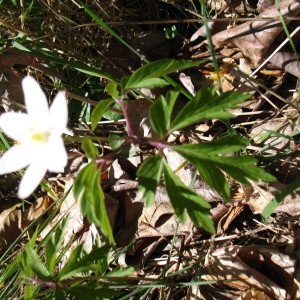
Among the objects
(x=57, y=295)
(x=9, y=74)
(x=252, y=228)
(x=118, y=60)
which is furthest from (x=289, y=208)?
(x=9, y=74)

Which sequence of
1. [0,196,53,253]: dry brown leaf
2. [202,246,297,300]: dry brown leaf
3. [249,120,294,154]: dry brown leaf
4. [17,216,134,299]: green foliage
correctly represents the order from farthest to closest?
[0,196,53,253]: dry brown leaf, [249,120,294,154]: dry brown leaf, [202,246,297,300]: dry brown leaf, [17,216,134,299]: green foliage

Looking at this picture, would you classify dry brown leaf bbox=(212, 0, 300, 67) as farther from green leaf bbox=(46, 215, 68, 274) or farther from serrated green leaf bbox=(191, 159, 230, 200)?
green leaf bbox=(46, 215, 68, 274)

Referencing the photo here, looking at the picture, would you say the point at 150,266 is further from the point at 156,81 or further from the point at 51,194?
the point at 156,81

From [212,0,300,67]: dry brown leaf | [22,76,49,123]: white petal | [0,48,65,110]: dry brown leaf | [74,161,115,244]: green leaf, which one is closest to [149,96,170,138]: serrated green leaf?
[74,161,115,244]: green leaf

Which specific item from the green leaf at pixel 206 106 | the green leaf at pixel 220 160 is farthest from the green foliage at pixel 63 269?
the green leaf at pixel 206 106

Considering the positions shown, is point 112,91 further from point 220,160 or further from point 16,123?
point 220,160

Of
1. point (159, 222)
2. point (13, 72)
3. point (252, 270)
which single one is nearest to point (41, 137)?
point (159, 222)

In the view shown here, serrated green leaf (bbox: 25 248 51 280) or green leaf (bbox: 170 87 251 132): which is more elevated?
green leaf (bbox: 170 87 251 132)
